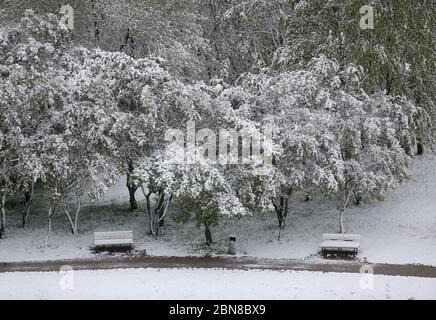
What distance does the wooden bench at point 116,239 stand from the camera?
2018 centimetres

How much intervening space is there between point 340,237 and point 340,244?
2.30 feet

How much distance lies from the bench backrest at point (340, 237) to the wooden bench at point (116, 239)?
22.6 ft

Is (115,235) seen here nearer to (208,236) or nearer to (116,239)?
(116,239)

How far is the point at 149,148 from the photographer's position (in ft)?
68.7

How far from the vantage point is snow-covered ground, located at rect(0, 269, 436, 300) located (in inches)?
592

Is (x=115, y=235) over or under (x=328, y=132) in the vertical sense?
under

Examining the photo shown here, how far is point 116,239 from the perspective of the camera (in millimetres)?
20312

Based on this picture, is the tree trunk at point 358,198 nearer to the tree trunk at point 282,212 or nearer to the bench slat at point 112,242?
the tree trunk at point 282,212

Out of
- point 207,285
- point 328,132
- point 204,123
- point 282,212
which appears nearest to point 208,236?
point 282,212

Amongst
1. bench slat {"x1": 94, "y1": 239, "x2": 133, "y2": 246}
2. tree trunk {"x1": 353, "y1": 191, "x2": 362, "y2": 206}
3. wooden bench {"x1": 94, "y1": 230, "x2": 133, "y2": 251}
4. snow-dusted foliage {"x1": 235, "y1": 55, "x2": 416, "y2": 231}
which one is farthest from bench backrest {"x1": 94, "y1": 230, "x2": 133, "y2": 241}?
tree trunk {"x1": 353, "y1": 191, "x2": 362, "y2": 206}

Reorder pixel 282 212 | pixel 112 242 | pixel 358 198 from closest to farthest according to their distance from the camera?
pixel 112 242
pixel 282 212
pixel 358 198
